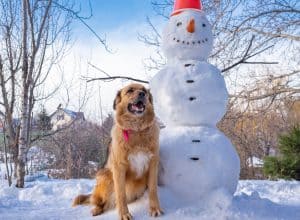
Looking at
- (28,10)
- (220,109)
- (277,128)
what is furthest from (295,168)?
(277,128)

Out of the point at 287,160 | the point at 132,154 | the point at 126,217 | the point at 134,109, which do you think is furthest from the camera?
the point at 287,160

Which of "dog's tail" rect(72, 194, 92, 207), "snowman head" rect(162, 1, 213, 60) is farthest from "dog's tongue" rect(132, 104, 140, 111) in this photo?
"dog's tail" rect(72, 194, 92, 207)

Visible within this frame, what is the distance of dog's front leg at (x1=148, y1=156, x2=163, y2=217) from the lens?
124 inches

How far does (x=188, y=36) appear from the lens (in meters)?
3.89

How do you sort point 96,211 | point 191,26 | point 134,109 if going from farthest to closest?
point 191,26
point 96,211
point 134,109

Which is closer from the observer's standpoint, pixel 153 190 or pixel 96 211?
pixel 153 190

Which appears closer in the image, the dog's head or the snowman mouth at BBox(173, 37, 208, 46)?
the dog's head

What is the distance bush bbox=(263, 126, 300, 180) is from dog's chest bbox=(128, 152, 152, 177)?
653cm

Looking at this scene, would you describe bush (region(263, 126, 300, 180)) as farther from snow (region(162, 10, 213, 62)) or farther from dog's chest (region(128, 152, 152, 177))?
dog's chest (region(128, 152, 152, 177))

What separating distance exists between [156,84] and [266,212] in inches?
71.4

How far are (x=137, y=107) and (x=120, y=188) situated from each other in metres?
0.79

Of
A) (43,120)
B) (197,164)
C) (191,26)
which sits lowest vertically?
(197,164)

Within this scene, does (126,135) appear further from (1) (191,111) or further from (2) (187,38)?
(2) (187,38)

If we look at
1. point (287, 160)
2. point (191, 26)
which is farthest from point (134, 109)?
point (287, 160)
